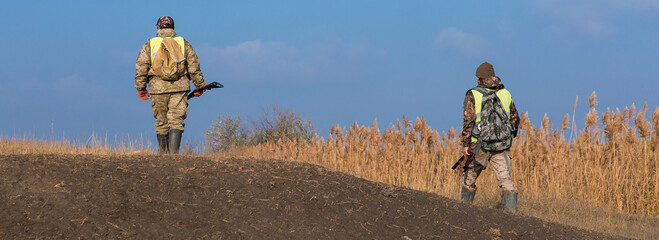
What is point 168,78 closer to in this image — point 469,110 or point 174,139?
point 174,139

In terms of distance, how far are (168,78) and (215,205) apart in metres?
4.89

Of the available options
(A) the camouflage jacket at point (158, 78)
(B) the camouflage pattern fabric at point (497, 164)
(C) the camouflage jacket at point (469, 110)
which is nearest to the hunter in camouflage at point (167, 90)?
(A) the camouflage jacket at point (158, 78)

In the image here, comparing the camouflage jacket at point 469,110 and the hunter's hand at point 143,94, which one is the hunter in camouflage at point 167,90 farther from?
the camouflage jacket at point 469,110

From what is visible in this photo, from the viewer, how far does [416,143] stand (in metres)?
12.9

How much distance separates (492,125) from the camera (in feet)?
26.5

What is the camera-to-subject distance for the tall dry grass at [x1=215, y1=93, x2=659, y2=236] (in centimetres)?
1156

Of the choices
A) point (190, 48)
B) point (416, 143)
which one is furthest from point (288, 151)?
point (190, 48)

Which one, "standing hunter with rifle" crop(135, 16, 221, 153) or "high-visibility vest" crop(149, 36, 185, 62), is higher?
"high-visibility vest" crop(149, 36, 185, 62)

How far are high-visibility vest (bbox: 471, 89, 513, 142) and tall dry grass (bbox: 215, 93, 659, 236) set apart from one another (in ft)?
8.58

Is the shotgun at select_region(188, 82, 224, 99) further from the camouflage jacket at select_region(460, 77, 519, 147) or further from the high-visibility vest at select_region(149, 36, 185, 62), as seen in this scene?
the camouflage jacket at select_region(460, 77, 519, 147)

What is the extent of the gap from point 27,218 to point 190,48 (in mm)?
5668

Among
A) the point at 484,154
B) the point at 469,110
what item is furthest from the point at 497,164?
the point at 469,110

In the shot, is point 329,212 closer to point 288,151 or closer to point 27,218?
point 27,218

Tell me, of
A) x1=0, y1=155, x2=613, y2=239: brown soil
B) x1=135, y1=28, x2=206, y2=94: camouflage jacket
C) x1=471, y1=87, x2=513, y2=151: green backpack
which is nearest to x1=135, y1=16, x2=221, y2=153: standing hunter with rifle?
x1=135, y1=28, x2=206, y2=94: camouflage jacket
